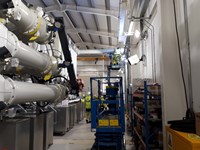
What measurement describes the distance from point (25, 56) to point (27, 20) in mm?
366

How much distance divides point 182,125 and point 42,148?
2.96 m

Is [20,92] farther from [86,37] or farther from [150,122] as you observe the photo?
[86,37]

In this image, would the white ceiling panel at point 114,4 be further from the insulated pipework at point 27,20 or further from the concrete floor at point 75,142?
the concrete floor at point 75,142

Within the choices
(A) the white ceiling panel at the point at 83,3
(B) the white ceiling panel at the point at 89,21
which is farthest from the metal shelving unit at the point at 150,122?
(B) the white ceiling panel at the point at 89,21

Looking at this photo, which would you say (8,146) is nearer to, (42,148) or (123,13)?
(42,148)

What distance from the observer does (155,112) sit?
3707 mm

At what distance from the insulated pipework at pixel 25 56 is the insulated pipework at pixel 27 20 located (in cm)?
→ 16

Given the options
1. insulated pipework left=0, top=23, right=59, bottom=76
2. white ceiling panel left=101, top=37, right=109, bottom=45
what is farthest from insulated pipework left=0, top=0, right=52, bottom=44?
white ceiling panel left=101, top=37, right=109, bottom=45

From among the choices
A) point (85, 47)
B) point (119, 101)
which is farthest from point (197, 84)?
point (85, 47)

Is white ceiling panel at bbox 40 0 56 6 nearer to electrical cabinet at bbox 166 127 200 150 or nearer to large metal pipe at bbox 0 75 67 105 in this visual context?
large metal pipe at bbox 0 75 67 105

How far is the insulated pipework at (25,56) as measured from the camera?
1616 mm

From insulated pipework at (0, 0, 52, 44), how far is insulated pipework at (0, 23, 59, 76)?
0.16 metres

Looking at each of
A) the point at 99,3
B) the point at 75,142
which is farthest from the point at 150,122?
the point at 99,3

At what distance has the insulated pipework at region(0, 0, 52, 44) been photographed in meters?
1.78
